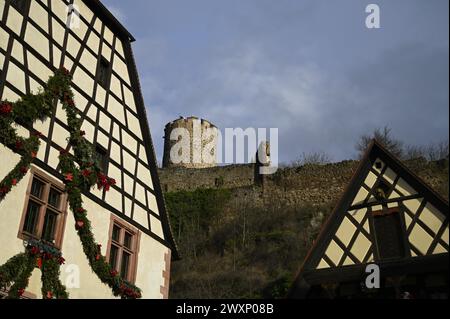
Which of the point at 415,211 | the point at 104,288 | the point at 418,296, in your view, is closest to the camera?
the point at 418,296

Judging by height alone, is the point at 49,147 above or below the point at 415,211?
above

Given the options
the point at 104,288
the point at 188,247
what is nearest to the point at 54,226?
the point at 104,288

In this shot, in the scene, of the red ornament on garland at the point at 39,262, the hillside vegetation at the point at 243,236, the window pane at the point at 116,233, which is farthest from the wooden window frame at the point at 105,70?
the hillside vegetation at the point at 243,236

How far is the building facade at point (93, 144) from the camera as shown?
1163cm

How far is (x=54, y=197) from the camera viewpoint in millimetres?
12578

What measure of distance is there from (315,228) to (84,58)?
2070 centimetres

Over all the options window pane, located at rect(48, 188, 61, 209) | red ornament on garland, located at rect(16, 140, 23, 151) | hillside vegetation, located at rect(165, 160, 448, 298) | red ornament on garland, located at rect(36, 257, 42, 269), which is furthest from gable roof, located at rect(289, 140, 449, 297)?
hillside vegetation, located at rect(165, 160, 448, 298)

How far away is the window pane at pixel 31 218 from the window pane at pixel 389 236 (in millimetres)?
6429

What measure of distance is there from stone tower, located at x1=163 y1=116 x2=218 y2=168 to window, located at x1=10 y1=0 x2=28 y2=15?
3912 centimetres

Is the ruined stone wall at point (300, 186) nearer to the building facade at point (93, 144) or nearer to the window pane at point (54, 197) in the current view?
the building facade at point (93, 144)

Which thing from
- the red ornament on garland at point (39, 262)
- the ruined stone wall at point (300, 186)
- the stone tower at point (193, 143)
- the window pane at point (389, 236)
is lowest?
the red ornament on garland at point (39, 262)
